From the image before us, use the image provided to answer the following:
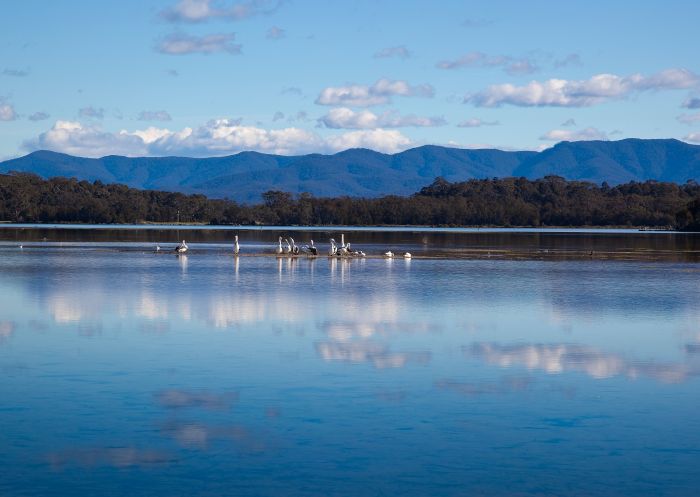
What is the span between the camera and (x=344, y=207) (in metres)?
167

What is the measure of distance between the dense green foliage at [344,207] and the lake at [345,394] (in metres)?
135

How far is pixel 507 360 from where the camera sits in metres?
15.8

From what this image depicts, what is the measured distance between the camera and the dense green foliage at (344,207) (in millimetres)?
158875

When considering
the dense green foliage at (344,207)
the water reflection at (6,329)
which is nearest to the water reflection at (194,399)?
the water reflection at (6,329)

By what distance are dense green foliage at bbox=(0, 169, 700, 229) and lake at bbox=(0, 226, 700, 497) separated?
5303 inches

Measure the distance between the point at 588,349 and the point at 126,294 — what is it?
1284 centimetres

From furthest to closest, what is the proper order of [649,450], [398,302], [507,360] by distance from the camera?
1. [398,302]
2. [507,360]
3. [649,450]

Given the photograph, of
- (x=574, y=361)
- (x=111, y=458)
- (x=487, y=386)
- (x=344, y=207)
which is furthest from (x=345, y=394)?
(x=344, y=207)

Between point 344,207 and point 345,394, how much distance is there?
154620 millimetres

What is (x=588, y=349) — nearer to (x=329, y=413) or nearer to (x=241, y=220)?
(x=329, y=413)

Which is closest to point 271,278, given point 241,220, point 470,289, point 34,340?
point 470,289

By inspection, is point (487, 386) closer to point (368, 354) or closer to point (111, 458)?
point (368, 354)

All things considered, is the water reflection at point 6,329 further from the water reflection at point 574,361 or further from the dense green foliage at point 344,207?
the dense green foliage at point 344,207

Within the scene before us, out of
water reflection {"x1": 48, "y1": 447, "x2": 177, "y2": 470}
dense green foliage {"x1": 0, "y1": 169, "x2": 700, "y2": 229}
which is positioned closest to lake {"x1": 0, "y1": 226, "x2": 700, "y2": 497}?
water reflection {"x1": 48, "y1": 447, "x2": 177, "y2": 470}
